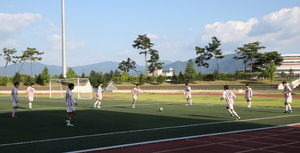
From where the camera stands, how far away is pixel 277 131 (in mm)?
12039

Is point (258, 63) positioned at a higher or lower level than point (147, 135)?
higher

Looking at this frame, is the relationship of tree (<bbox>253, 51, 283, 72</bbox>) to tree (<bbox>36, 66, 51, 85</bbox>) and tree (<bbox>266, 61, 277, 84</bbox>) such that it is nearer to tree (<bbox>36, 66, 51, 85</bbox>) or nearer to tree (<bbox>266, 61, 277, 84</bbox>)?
tree (<bbox>266, 61, 277, 84</bbox>)

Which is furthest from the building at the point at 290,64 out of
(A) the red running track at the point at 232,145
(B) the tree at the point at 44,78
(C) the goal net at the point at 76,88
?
(A) the red running track at the point at 232,145

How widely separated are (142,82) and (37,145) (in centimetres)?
8534

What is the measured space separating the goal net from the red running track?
3414 centimetres

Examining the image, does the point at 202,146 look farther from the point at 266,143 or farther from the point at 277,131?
Result: the point at 277,131

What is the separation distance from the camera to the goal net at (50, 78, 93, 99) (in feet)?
144

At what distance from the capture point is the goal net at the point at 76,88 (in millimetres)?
43812

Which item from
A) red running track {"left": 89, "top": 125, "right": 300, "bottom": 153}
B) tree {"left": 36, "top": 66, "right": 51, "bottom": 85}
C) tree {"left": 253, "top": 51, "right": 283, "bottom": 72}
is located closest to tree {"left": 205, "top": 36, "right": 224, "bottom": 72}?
tree {"left": 253, "top": 51, "right": 283, "bottom": 72}

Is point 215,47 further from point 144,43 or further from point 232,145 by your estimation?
point 232,145

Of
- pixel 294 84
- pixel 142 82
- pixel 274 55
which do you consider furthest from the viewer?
pixel 274 55

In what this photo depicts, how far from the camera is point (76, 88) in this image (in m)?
44.9

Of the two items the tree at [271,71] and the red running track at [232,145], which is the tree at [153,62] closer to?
the tree at [271,71]

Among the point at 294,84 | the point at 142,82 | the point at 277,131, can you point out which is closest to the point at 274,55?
the point at 294,84
